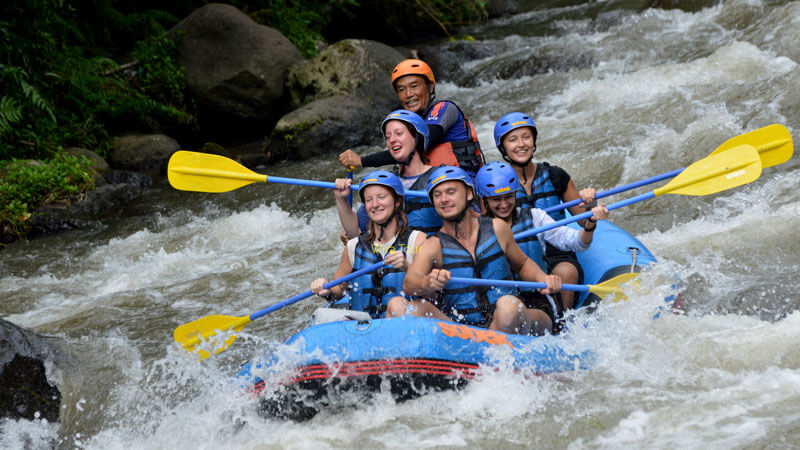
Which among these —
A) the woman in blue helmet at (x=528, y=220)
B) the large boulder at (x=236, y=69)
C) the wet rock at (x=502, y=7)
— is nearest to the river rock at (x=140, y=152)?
the large boulder at (x=236, y=69)

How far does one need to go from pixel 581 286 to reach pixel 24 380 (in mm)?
→ 2830

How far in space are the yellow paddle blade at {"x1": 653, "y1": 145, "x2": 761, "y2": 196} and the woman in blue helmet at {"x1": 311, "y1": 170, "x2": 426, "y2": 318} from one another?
138cm

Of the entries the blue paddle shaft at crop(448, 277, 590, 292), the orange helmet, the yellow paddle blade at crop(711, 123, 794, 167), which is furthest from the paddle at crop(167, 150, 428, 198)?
the yellow paddle blade at crop(711, 123, 794, 167)

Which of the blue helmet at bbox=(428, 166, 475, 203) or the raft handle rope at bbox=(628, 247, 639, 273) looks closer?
the blue helmet at bbox=(428, 166, 475, 203)

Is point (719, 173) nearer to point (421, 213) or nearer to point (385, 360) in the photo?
point (421, 213)

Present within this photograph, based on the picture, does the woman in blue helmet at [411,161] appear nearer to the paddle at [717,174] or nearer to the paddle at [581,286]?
the paddle at [717,174]

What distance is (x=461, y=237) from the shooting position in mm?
3623

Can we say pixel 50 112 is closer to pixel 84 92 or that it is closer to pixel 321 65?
pixel 84 92

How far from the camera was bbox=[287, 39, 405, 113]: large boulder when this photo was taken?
9.55 metres

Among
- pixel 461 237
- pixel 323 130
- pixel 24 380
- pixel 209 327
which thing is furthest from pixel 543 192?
pixel 323 130

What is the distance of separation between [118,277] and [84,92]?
4376 mm

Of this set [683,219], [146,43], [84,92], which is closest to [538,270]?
[683,219]

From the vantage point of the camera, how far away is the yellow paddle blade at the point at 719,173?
3918 millimetres

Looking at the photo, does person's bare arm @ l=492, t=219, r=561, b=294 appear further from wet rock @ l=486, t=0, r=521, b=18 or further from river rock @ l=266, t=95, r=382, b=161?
wet rock @ l=486, t=0, r=521, b=18
